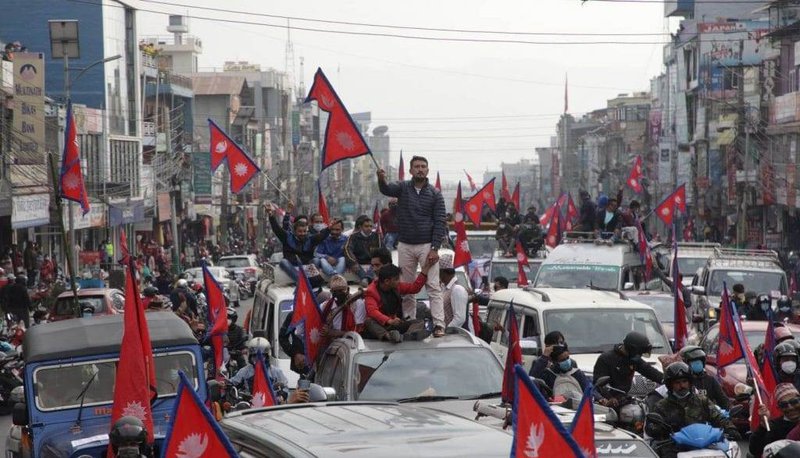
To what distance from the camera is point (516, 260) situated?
91.4ft

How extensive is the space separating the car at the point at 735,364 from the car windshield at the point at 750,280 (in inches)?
247

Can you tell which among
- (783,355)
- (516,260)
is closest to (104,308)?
(516,260)

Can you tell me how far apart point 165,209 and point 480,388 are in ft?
225

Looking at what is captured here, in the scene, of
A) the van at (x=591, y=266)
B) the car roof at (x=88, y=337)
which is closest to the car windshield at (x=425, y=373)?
the car roof at (x=88, y=337)

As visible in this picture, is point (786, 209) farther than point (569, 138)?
No

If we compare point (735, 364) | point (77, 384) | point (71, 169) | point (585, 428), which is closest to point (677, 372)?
point (585, 428)

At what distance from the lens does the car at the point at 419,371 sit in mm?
10820

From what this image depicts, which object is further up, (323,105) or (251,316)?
(323,105)

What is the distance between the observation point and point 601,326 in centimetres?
1590

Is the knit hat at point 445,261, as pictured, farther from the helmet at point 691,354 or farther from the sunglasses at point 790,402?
the sunglasses at point 790,402

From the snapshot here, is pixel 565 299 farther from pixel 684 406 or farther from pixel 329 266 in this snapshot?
pixel 684 406

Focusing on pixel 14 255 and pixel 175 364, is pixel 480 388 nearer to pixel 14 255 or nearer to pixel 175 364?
pixel 175 364

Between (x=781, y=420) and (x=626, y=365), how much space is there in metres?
2.30

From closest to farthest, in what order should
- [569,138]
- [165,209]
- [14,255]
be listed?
[14,255], [165,209], [569,138]
